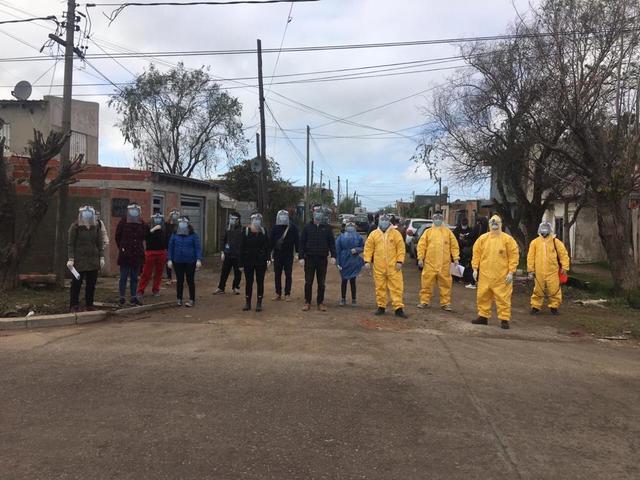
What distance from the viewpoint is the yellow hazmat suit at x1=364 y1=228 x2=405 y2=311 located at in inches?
391

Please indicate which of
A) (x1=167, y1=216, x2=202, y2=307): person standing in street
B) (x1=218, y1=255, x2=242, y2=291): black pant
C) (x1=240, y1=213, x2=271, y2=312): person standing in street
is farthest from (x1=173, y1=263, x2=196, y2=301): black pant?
(x1=218, y1=255, x2=242, y2=291): black pant

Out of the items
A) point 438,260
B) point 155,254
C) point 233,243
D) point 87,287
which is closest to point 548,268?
point 438,260

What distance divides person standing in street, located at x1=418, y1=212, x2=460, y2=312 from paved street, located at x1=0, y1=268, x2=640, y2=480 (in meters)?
2.43

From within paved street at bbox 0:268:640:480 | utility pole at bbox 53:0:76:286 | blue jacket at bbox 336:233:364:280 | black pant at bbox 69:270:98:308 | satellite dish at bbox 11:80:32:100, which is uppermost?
satellite dish at bbox 11:80:32:100

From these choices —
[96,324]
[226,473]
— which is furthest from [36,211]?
[226,473]

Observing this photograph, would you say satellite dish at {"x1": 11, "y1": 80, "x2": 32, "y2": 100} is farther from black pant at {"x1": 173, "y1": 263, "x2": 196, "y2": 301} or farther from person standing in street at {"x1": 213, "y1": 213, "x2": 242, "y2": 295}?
black pant at {"x1": 173, "y1": 263, "x2": 196, "y2": 301}

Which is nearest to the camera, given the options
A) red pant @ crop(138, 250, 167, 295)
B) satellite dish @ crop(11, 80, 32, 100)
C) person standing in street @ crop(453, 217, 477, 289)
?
red pant @ crop(138, 250, 167, 295)

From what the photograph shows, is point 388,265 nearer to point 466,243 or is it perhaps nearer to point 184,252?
point 184,252

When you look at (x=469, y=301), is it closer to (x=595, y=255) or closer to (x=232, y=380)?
(x=232, y=380)

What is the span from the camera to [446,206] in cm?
5391

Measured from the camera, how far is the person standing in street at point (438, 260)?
425 inches

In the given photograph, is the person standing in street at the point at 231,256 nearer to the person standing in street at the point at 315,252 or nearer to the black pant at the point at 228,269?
the black pant at the point at 228,269

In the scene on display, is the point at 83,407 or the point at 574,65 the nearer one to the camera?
the point at 83,407

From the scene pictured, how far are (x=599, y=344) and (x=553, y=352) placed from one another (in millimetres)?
1475
